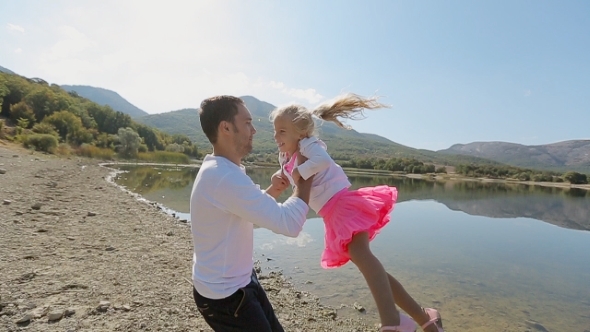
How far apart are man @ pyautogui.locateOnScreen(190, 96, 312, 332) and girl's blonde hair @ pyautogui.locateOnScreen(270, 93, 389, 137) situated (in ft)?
2.99

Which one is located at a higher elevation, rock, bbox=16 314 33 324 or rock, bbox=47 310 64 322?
rock, bbox=16 314 33 324

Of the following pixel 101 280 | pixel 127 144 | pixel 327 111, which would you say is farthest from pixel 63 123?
pixel 327 111

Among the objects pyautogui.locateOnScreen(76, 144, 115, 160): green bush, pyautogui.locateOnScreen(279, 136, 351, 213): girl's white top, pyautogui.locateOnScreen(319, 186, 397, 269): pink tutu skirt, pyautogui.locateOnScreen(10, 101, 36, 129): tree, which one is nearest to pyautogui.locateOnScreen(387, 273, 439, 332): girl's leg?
pyautogui.locateOnScreen(319, 186, 397, 269): pink tutu skirt

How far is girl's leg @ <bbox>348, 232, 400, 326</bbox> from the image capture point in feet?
8.30

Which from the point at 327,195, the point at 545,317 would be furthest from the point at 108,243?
the point at 545,317

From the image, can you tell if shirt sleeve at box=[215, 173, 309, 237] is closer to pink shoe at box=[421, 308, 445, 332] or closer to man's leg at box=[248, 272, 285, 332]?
man's leg at box=[248, 272, 285, 332]

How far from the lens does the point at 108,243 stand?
21.9ft

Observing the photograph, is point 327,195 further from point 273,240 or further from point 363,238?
point 273,240

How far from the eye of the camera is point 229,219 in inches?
72.5

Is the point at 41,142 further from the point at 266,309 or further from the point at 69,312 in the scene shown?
the point at 266,309

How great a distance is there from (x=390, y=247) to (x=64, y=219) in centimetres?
822

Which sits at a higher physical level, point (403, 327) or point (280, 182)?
point (280, 182)

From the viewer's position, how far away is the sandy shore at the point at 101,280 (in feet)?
11.8

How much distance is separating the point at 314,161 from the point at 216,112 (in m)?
0.81
